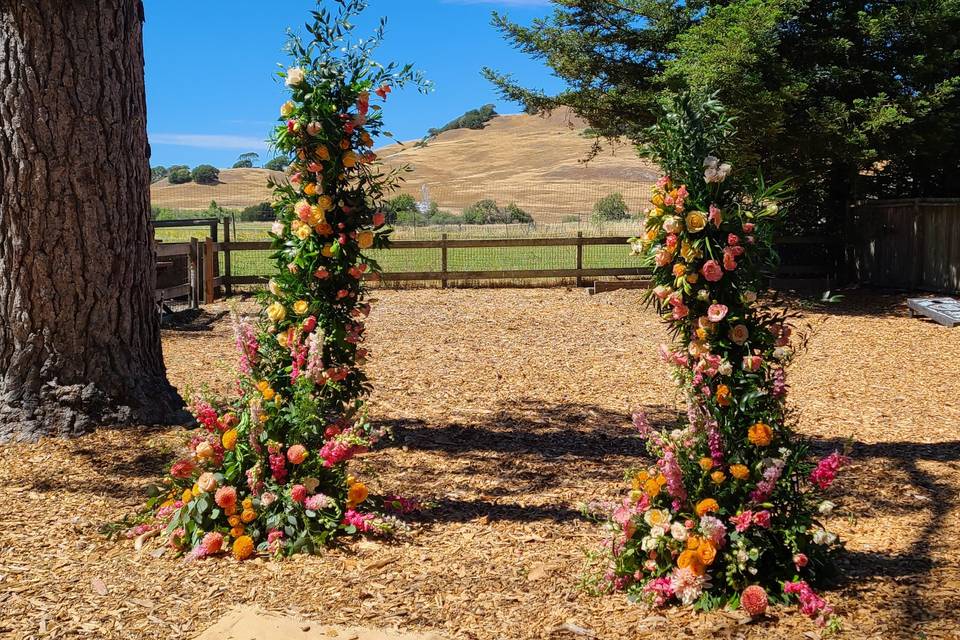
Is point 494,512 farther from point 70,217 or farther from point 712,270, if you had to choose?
Answer: point 70,217

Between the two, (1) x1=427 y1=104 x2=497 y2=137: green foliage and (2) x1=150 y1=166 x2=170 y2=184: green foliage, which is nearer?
(2) x1=150 y1=166 x2=170 y2=184: green foliage

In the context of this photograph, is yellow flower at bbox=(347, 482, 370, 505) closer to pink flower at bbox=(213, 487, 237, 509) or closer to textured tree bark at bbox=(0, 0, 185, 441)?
pink flower at bbox=(213, 487, 237, 509)

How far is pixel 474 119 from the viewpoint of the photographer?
105125 millimetres

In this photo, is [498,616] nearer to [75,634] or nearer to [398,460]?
[75,634]

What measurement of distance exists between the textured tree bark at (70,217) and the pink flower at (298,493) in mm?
2277

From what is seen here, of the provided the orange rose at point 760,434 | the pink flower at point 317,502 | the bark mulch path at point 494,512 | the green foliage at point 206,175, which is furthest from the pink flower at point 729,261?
the green foliage at point 206,175

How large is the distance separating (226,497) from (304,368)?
76 centimetres

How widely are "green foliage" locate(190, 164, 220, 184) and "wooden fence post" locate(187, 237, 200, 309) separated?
4877 cm

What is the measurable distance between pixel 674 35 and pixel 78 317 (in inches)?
496

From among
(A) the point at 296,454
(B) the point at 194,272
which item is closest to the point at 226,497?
(A) the point at 296,454

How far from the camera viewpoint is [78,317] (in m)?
5.58

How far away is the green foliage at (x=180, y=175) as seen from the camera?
6191cm

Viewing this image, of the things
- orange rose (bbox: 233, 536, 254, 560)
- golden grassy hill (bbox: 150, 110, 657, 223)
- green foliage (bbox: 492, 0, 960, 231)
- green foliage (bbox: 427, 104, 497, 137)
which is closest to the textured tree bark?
orange rose (bbox: 233, 536, 254, 560)

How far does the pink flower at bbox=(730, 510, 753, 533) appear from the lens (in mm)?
3295
